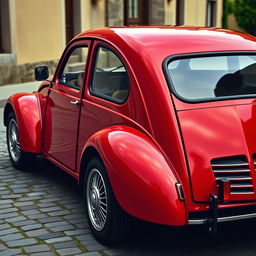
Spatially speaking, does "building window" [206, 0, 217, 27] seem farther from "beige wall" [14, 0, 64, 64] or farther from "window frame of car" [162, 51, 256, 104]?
"window frame of car" [162, 51, 256, 104]

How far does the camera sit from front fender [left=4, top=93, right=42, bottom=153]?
589 centimetres

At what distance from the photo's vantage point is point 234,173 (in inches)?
150

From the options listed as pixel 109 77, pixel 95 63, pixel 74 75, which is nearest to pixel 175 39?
pixel 109 77

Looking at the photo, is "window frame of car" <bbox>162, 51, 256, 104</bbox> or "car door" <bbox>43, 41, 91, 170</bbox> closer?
"window frame of car" <bbox>162, 51, 256, 104</bbox>

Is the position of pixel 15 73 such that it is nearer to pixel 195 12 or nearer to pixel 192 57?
pixel 192 57

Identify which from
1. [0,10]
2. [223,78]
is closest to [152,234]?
[223,78]

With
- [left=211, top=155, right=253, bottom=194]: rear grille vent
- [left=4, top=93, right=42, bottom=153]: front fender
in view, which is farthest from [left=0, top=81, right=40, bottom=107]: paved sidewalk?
[left=211, top=155, right=253, bottom=194]: rear grille vent

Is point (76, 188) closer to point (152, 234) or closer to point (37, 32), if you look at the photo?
point (152, 234)

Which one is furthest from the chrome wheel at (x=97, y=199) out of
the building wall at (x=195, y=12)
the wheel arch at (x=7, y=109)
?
the building wall at (x=195, y=12)

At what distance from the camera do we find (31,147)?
591cm

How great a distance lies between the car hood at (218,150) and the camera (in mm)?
3764

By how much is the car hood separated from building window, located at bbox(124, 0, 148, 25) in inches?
702

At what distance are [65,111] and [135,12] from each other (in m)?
17.5

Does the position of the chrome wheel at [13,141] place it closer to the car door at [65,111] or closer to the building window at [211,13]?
the car door at [65,111]
